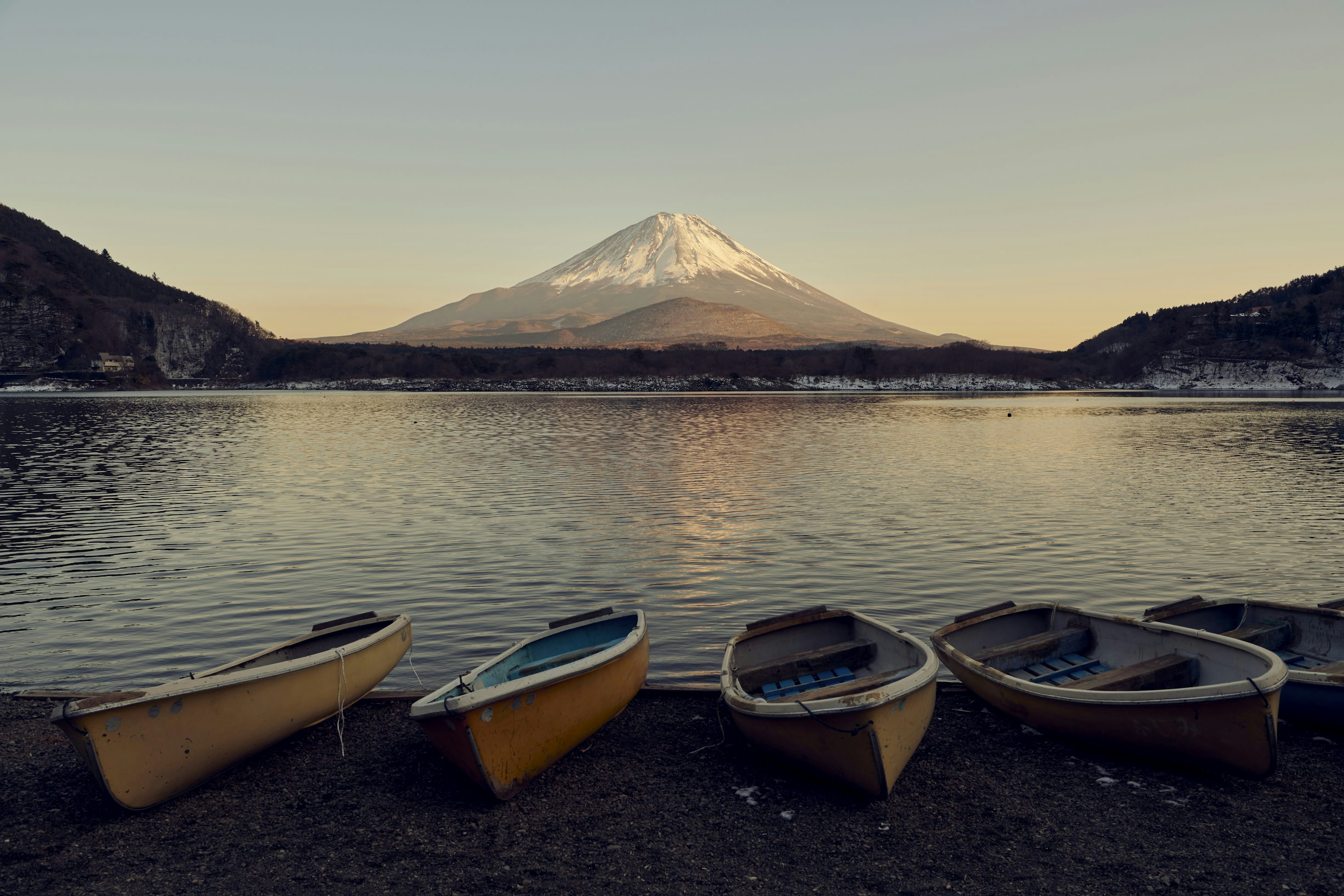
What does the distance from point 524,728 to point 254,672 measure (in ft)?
10.6

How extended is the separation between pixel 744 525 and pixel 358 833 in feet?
63.2

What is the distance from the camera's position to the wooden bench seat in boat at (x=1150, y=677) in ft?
31.1

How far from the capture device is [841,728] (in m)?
8.07

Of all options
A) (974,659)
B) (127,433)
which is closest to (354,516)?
(974,659)

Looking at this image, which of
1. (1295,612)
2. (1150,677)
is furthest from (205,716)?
(1295,612)

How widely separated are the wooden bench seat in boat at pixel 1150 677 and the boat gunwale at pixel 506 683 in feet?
18.0

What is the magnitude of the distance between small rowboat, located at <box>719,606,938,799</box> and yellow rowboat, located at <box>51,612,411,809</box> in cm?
507

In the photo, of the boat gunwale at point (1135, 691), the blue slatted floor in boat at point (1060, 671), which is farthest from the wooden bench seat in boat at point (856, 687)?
the blue slatted floor in boat at point (1060, 671)

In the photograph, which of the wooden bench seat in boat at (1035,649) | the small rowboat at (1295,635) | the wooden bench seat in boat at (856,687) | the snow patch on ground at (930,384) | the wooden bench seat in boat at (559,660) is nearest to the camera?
the wooden bench seat in boat at (856,687)

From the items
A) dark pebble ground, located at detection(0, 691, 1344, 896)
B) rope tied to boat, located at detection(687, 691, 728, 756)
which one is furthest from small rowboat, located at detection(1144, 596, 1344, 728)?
rope tied to boat, located at detection(687, 691, 728, 756)

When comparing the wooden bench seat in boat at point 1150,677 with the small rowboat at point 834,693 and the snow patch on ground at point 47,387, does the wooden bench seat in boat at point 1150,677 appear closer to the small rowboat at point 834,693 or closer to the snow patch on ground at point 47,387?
the small rowboat at point 834,693

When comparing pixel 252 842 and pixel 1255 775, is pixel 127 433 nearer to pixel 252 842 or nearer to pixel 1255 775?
pixel 252 842

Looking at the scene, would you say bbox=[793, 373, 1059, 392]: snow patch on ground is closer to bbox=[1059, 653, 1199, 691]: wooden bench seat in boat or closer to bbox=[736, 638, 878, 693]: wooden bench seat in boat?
bbox=[736, 638, 878, 693]: wooden bench seat in boat

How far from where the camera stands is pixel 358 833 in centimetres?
808
